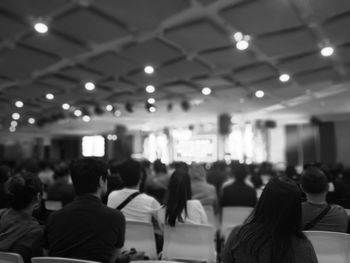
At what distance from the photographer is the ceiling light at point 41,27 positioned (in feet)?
18.8

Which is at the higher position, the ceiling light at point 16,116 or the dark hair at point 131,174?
the ceiling light at point 16,116

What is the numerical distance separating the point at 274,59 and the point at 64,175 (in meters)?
4.77

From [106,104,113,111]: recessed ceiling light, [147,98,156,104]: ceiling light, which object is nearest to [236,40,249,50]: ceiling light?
[147,98,156,104]: ceiling light

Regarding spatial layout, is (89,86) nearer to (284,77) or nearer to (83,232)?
(284,77)

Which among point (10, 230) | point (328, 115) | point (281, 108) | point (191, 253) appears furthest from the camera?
point (328, 115)

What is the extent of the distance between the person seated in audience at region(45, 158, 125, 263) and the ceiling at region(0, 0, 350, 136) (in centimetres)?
339

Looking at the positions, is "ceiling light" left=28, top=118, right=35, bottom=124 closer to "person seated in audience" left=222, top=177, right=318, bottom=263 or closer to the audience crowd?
the audience crowd

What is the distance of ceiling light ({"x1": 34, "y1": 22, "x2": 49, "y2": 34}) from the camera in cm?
572

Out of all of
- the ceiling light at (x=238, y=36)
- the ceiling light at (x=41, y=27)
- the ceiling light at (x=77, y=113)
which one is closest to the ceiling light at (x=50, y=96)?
the ceiling light at (x=77, y=113)

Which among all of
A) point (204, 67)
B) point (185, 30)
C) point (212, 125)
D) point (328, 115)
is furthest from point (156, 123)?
point (185, 30)

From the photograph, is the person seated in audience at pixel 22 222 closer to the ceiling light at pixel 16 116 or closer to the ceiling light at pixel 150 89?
the ceiling light at pixel 150 89

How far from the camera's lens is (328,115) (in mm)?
16062

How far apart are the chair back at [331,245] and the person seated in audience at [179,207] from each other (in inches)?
45.5

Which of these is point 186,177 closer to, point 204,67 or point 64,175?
point 64,175
